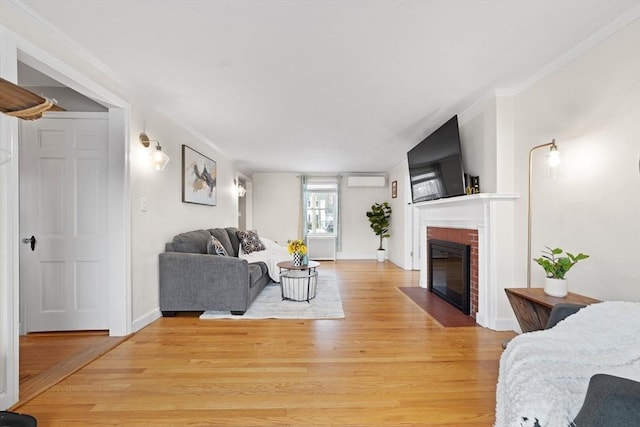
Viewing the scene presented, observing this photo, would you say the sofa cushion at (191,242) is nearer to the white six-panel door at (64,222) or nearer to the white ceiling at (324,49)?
the white six-panel door at (64,222)

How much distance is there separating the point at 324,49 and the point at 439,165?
6.86 feet

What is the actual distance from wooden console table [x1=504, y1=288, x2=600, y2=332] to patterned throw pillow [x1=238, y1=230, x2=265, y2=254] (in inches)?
154

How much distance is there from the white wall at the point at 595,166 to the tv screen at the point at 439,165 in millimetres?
702

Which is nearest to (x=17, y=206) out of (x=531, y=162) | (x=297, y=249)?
(x=297, y=249)

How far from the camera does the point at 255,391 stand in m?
1.79

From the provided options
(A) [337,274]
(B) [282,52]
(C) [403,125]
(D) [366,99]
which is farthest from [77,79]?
(A) [337,274]

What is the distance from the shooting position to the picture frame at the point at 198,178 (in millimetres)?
3824

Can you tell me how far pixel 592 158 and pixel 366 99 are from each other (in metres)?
1.86

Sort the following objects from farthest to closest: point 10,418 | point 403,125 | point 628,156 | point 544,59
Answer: point 403,125
point 544,59
point 628,156
point 10,418

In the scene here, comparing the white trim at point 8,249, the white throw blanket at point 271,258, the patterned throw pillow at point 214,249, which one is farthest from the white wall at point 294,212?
the white trim at point 8,249

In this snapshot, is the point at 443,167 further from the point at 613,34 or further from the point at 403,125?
the point at 613,34

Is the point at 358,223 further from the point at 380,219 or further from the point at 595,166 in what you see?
the point at 595,166

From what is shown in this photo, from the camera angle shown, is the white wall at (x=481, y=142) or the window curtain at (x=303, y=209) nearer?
the white wall at (x=481, y=142)

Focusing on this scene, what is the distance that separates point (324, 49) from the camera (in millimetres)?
2033
